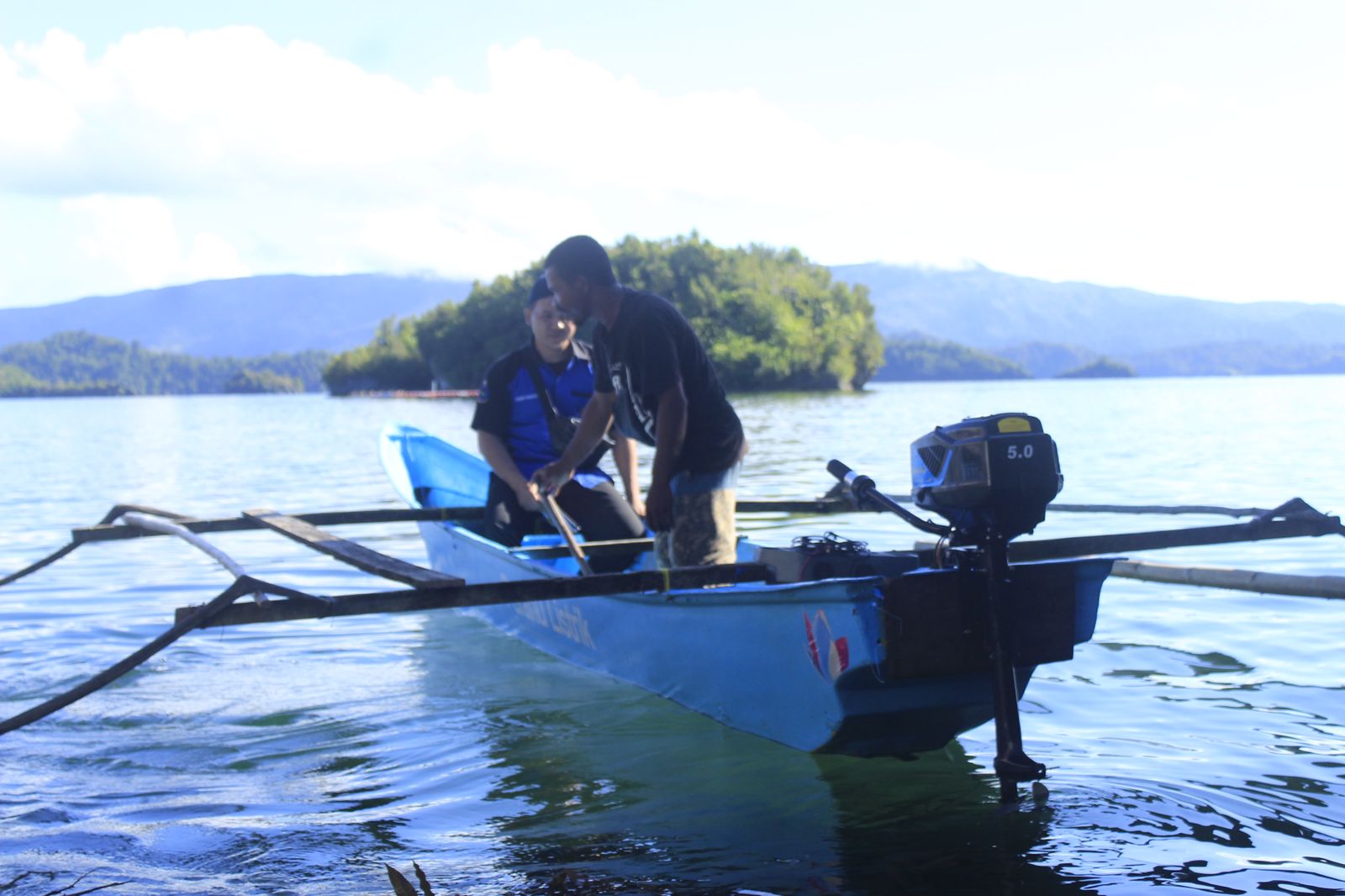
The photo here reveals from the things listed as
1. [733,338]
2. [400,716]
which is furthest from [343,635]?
[733,338]

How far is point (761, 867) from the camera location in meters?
4.16

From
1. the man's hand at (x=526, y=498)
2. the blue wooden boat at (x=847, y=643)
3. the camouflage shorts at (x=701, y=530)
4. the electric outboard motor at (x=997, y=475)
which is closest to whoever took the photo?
the electric outboard motor at (x=997, y=475)

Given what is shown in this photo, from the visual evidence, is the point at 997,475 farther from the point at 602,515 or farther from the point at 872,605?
the point at 602,515

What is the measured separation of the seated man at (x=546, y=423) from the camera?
744cm

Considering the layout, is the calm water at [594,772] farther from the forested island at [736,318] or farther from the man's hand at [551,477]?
the forested island at [736,318]

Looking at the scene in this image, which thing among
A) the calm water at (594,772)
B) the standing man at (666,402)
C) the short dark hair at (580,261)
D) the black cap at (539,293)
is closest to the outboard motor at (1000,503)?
the calm water at (594,772)

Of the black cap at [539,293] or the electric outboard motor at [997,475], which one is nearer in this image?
the electric outboard motor at [997,475]

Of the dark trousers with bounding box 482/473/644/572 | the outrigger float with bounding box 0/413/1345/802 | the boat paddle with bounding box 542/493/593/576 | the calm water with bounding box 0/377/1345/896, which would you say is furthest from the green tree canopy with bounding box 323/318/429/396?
the outrigger float with bounding box 0/413/1345/802

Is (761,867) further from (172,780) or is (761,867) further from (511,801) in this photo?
(172,780)

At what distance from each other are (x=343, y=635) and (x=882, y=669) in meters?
5.74

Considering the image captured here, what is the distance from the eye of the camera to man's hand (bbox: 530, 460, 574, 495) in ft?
20.9

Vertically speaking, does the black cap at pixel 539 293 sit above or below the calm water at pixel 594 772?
above

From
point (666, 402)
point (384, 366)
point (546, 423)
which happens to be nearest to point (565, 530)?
point (546, 423)

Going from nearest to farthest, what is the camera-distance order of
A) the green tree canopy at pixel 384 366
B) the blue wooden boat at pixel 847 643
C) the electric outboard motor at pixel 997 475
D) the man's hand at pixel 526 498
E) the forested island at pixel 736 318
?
1. the electric outboard motor at pixel 997 475
2. the blue wooden boat at pixel 847 643
3. the man's hand at pixel 526 498
4. the forested island at pixel 736 318
5. the green tree canopy at pixel 384 366
